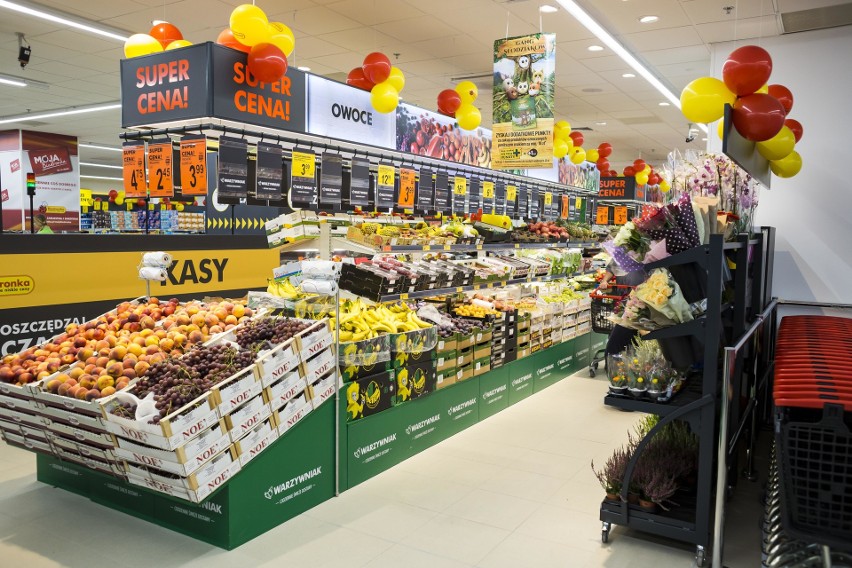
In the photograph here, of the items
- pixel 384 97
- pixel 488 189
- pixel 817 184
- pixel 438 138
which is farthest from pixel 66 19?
pixel 817 184

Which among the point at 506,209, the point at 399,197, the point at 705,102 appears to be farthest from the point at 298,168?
the point at 506,209

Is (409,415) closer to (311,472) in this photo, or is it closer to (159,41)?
(311,472)

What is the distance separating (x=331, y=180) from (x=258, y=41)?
6.15 ft

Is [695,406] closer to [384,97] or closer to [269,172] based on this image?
[269,172]

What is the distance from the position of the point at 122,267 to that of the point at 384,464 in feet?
12.7

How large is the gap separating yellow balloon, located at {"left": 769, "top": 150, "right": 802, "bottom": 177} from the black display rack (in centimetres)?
224

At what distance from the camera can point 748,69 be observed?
13.9ft

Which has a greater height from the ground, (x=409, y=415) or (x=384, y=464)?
(x=409, y=415)

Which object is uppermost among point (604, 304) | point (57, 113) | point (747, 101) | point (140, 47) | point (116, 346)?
point (57, 113)

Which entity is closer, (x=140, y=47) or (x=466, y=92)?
(x=140, y=47)

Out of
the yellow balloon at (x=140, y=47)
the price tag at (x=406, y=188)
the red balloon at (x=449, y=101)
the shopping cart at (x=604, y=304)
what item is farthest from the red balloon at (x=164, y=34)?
the shopping cart at (x=604, y=304)

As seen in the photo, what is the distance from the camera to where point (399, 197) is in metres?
8.19

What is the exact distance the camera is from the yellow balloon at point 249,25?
17.8 ft

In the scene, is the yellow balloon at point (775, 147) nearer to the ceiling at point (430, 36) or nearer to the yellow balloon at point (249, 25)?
the ceiling at point (430, 36)
